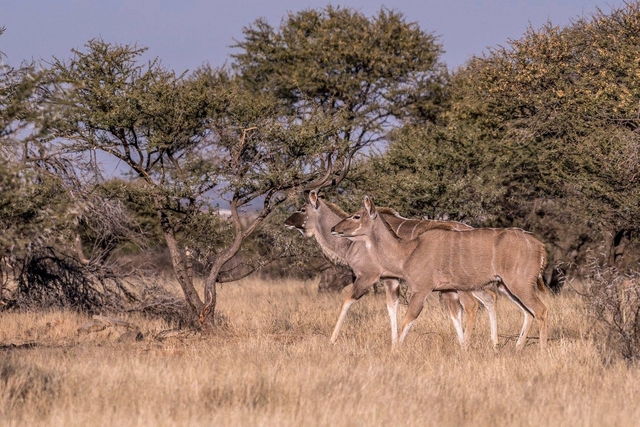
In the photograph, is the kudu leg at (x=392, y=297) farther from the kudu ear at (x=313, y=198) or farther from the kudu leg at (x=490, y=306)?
the kudu ear at (x=313, y=198)

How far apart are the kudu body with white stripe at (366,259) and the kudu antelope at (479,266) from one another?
501 millimetres

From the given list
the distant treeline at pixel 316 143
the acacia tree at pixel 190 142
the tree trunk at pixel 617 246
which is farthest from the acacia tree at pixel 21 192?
the tree trunk at pixel 617 246

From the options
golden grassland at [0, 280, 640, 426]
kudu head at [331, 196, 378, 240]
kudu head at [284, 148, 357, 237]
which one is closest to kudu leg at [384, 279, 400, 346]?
golden grassland at [0, 280, 640, 426]

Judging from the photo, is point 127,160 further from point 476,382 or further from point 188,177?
point 476,382

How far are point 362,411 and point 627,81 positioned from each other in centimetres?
1047

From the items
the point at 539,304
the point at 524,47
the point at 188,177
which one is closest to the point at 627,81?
the point at 524,47

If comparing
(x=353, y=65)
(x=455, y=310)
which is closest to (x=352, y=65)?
(x=353, y=65)

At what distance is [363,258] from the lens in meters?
11.0

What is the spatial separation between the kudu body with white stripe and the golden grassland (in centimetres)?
32

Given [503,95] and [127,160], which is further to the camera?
[503,95]

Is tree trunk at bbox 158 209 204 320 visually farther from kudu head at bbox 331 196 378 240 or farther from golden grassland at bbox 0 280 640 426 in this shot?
kudu head at bbox 331 196 378 240

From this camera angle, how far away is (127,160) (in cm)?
1198

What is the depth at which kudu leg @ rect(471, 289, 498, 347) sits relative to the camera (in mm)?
10422

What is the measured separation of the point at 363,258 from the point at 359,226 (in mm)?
399
